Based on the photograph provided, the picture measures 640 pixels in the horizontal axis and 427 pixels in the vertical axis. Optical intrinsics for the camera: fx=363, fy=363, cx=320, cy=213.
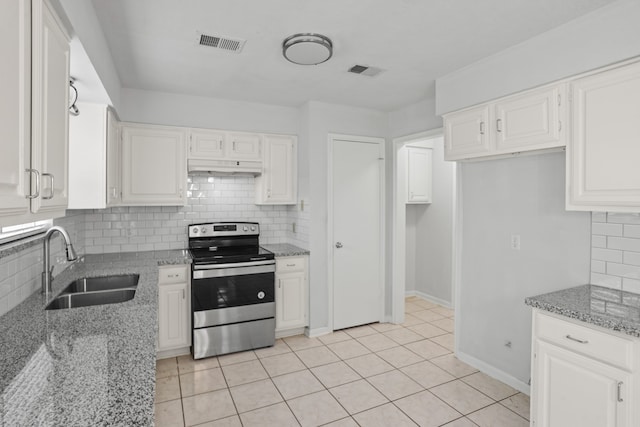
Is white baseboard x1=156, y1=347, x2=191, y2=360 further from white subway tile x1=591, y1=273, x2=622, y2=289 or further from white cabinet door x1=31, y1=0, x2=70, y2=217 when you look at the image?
white subway tile x1=591, y1=273, x2=622, y2=289

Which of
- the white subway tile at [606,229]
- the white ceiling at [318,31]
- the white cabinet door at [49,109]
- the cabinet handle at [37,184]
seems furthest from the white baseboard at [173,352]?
the white subway tile at [606,229]

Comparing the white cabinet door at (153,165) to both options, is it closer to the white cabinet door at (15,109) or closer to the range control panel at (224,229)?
the range control panel at (224,229)

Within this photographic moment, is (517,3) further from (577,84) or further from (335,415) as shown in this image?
(335,415)

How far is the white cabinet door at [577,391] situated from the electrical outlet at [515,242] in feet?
3.11

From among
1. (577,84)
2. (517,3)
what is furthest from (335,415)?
(517,3)

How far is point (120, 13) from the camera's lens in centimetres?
207

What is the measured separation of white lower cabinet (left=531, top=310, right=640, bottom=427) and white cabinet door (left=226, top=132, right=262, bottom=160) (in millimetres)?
2947

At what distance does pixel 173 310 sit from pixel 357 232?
6.85ft

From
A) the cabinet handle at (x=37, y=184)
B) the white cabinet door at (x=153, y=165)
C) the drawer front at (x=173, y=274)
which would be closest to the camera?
the cabinet handle at (x=37, y=184)

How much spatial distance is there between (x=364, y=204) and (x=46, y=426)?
11.8ft

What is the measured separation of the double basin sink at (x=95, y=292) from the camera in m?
2.15

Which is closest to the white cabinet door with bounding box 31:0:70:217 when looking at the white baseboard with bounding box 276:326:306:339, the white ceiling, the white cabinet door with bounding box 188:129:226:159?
the white ceiling

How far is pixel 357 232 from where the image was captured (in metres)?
4.20

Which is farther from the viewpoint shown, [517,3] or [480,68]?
[480,68]
